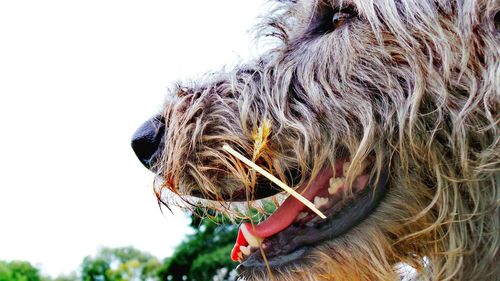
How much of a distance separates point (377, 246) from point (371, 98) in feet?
2.35

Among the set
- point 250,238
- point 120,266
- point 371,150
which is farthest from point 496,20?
point 120,266

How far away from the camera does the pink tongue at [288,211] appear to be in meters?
3.81

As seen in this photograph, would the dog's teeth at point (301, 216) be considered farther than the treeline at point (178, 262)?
No

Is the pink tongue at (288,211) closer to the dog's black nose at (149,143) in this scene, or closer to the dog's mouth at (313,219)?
the dog's mouth at (313,219)

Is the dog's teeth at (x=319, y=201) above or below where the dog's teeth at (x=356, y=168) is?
below

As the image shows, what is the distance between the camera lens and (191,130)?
12.6ft

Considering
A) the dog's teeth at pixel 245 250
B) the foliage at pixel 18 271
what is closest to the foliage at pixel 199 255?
the foliage at pixel 18 271

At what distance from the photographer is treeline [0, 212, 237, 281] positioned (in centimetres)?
1309

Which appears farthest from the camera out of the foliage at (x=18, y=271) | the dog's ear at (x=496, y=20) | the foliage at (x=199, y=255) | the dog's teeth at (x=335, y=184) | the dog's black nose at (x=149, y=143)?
the foliage at (x=199, y=255)

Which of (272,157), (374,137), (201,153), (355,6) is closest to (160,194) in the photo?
(201,153)

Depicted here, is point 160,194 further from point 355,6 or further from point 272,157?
point 355,6

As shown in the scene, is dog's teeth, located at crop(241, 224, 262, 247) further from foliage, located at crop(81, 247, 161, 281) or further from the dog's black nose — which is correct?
foliage, located at crop(81, 247, 161, 281)

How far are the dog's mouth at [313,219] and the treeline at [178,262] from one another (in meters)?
8.73

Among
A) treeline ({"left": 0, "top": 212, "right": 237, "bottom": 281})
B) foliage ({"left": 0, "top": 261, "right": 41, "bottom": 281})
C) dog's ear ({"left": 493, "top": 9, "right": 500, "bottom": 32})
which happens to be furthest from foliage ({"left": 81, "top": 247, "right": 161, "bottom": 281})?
dog's ear ({"left": 493, "top": 9, "right": 500, "bottom": 32})
